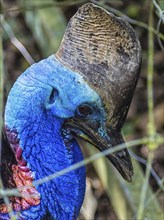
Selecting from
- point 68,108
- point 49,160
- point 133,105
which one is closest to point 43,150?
point 49,160

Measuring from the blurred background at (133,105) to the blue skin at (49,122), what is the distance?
0.60 m

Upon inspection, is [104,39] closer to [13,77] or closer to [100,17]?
[100,17]

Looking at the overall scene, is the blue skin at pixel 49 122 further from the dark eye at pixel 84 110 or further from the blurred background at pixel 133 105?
the blurred background at pixel 133 105

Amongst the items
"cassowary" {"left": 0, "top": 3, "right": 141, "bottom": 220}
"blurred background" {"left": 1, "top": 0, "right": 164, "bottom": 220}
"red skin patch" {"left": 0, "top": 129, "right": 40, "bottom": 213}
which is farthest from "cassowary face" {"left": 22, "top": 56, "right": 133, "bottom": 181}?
"blurred background" {"left": 1, "top": 0, "right": 164, "bottom": 220}

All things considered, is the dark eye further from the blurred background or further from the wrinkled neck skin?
the blurred background

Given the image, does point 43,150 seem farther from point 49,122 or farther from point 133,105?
point 133,105

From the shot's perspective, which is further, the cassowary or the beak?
the beak

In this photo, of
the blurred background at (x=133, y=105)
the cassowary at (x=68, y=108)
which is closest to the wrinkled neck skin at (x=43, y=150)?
the cassowary at (x=68, y=108)

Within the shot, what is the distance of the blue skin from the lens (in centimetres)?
291

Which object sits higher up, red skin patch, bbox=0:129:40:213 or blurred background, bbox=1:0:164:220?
red skin patch, bbox=0:129:40:213

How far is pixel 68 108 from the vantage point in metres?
2.95

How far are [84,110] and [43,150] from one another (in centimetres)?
21

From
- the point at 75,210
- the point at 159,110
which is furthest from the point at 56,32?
the point at 75,210

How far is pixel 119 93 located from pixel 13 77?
11.0 feet
